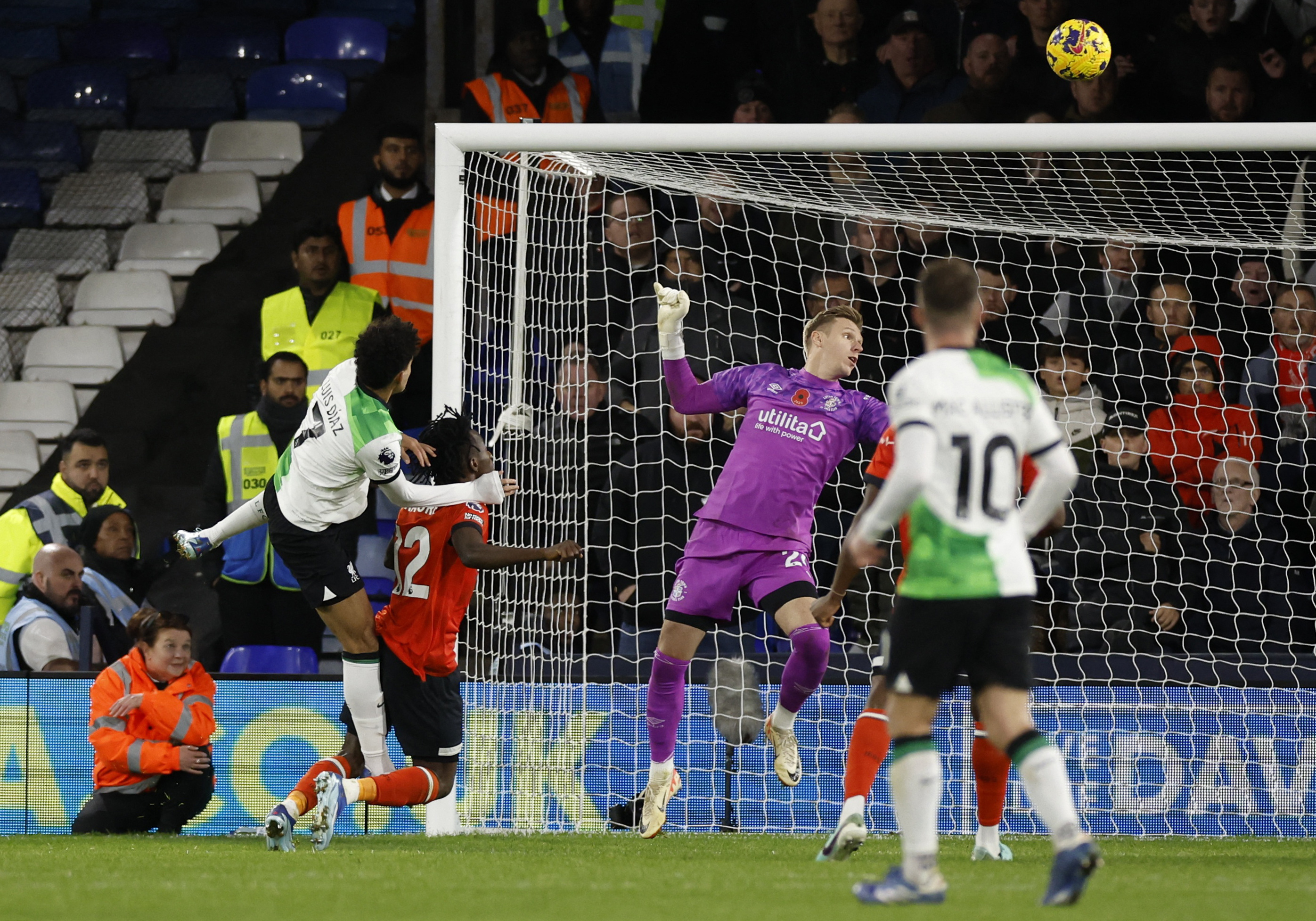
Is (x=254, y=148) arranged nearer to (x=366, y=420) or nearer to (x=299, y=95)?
(x=299, y=95)

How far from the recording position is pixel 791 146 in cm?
711

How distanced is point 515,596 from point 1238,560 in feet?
12.7

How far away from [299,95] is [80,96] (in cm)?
201

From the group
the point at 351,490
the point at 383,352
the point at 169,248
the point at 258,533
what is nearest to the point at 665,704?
the point at 351,490

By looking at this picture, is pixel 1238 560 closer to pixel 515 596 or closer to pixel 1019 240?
pixel 1019 240

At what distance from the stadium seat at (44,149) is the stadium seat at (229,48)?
3.53ft

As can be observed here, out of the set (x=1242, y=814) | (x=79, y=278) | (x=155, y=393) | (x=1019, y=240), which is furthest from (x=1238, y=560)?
(x=79, y=278)

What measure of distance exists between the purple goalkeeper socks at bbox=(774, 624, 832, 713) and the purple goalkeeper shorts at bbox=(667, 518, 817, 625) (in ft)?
0.62

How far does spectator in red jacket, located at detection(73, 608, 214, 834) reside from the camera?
7219mm

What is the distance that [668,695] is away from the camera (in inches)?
255

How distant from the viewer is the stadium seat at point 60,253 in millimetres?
12094

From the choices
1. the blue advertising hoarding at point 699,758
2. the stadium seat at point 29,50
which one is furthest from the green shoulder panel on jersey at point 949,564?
the stadium seat at point 29,50

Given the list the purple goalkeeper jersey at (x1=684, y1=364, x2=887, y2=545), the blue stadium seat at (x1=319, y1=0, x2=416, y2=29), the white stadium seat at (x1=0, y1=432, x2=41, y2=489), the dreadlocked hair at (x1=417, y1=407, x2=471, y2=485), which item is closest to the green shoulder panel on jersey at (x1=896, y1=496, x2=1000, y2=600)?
the purple goalkeeper jersey at (x1=684, y1=364, x2=887, y2=545)

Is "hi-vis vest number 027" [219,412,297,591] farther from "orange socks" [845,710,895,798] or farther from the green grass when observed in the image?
"orange socks" [845,710,895,798]
